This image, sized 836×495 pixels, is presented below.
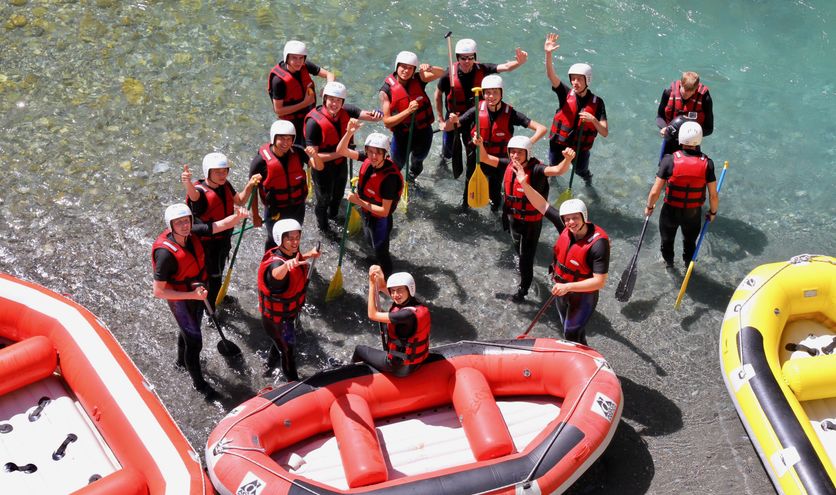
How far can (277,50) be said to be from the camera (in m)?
9.56

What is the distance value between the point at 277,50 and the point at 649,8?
4.71 meters

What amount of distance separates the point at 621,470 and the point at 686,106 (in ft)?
10.3

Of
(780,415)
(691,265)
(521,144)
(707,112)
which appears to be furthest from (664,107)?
(780,415)

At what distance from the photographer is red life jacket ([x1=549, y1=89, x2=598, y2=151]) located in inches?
280

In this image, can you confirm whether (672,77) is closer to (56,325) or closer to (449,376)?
(449,376)

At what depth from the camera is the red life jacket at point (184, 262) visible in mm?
5301

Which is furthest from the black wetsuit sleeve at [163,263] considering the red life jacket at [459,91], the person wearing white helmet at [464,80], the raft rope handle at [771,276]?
the raft rope handle at [771,276]

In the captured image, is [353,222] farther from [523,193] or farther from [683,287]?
[683,287]

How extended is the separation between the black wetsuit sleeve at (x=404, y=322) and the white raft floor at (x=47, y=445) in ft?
6.08

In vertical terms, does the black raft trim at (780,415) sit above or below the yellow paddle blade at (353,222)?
above

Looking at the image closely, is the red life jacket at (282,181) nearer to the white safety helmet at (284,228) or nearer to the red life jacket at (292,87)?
the white safety helmet at (284,228)

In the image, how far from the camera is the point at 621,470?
A: 5.60 meters

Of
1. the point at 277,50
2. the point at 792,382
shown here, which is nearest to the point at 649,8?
the point at 277,50

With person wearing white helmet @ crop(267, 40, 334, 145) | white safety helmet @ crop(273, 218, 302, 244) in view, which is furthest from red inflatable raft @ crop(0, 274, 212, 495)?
person wearing white helmet @ crop(267, 40, 334, 145)
